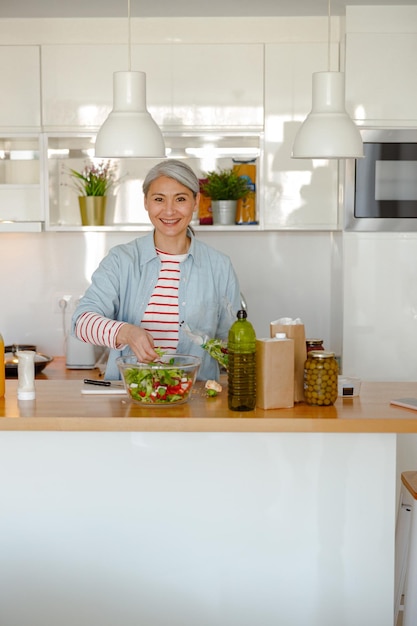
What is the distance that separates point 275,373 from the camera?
2.37 meters

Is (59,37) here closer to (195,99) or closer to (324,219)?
(195,99)

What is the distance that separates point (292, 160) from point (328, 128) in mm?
1565

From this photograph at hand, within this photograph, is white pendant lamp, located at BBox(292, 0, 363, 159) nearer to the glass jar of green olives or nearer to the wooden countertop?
the glass jar of green olives

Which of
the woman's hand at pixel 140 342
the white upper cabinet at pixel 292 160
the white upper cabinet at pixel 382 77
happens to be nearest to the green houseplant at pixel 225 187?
the white upper cabinet at pixel 292 160

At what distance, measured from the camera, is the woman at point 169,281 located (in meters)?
2.93

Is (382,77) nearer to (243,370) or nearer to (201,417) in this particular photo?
(243,370)

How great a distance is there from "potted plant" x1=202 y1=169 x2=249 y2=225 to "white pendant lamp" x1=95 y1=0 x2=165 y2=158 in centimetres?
162

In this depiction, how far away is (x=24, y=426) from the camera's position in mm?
2328

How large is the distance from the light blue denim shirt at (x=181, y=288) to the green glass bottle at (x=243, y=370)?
568 millimetres

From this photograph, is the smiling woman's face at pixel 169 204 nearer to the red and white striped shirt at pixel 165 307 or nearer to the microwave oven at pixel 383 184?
the red and white striped shirt at pixel 165 307

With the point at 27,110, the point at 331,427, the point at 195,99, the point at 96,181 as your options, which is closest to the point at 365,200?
the point at 195,99

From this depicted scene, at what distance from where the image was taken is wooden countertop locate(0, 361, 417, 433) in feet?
7.50

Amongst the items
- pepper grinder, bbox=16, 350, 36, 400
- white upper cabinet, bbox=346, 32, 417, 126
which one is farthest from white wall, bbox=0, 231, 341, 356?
pepper grinder, bbox=16, 350, 36, 400

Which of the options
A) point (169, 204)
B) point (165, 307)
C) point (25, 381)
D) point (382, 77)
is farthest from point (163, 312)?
point (382, 77)
